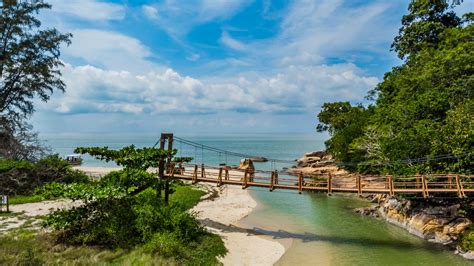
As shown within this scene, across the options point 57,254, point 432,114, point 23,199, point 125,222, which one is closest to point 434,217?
point 432,114

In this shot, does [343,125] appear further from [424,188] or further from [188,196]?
[424,188]

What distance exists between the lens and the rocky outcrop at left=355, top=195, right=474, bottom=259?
14.9 m

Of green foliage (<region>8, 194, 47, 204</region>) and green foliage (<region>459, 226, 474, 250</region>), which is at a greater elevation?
green foliage (<region>8, 194, 47, 204</region>)

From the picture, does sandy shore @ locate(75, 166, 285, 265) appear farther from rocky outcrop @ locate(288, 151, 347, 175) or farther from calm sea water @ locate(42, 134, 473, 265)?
rocky outcrop @ locate(288, 151, 347, 175)

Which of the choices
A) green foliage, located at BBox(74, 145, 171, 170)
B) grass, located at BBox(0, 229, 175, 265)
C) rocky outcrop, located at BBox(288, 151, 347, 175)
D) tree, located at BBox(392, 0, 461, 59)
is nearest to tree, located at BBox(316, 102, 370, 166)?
rocky outcrop, located at BBox(288, 151, 347, 175)

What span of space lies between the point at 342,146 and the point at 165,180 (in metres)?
23.9

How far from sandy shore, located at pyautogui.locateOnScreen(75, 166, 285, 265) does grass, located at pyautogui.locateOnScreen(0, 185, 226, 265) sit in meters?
1.06

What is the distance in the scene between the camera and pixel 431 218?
16234 millimetres

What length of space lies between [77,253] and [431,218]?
54.2ft

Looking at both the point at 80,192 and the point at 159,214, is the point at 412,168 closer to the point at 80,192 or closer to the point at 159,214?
the point at 159,214

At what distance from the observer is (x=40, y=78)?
21922 mm

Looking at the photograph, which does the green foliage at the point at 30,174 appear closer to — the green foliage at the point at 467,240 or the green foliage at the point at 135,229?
the green foliage at the point at 135,229

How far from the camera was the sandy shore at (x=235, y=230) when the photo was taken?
1302 cm

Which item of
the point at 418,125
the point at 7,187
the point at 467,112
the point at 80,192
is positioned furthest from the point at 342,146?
the point at 7,187
